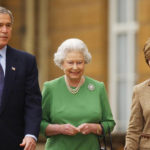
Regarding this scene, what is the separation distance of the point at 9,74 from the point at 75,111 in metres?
0.66

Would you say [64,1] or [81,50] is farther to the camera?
[64,1]

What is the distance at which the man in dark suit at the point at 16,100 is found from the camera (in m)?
5.08

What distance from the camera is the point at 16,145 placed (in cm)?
511

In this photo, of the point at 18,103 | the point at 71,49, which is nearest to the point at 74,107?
the point at 71,49

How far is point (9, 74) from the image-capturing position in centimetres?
515

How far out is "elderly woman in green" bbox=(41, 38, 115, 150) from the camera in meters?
5.51

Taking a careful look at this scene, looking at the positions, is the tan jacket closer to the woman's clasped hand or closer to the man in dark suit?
the woman's clasped hand

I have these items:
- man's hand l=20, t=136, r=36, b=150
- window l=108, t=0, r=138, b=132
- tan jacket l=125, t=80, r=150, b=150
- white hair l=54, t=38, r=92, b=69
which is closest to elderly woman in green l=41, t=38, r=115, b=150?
white hair l=54, t=38, r=92, b=69

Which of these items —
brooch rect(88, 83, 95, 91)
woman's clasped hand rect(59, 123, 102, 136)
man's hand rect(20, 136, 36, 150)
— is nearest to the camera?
man's hand rect(20, 136, 36, 150)

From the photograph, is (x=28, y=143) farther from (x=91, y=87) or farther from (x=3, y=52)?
(x=91, y=87)

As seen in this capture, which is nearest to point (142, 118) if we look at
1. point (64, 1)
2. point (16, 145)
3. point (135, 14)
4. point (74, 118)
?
point (74, 118)

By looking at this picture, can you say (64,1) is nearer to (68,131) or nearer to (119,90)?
(119,90)

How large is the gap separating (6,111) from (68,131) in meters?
0.59

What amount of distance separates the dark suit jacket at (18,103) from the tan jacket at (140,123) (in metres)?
0.69
